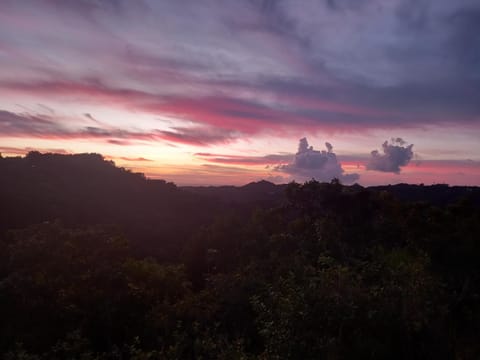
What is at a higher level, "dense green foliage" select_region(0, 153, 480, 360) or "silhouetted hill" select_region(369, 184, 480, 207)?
"silhouetted hill" select_region(369, 184, 480, 207)

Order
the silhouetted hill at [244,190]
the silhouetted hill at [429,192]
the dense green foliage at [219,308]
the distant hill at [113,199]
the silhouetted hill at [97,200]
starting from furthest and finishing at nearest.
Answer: the silhouetted hill at [244,190], the silhouetted hill at [429,192], the silhouetted hill at [97,200], the distant hill at [113,199], the dense green foliage at [219,308]

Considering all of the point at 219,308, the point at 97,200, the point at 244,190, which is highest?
the point at 244,190

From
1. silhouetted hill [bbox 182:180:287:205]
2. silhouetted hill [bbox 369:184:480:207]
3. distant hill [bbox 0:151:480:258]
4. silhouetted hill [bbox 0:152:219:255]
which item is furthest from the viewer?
silhouetted hill [bbox 182:180:287:205]

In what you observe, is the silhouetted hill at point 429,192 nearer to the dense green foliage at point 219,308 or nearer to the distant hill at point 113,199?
the distant hill at point 113,199

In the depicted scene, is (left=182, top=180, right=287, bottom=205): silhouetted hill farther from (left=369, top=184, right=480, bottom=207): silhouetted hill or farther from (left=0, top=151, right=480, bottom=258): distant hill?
(left=369, top=184, right=480, bottom=207): silhouetted hill

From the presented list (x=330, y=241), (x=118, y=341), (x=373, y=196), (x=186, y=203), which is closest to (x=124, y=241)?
(x=118, y=341)

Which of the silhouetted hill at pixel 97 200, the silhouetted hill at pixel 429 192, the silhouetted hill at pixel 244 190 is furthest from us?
the silhouetted hill at pixel 244 190

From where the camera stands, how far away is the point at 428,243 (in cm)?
2878

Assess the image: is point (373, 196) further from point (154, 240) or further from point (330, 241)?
point (154, 240)

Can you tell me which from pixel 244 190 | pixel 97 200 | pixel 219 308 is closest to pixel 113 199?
pixel 97 200

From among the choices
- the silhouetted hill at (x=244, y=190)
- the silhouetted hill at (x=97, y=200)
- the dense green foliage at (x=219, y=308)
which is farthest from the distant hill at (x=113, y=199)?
the dense green foliage at (x=219, y=308)

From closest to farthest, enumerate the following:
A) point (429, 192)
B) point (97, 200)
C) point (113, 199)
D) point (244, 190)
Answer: point (97, 200) < point (113, 199) < point (429, 192) < point (244, 190)

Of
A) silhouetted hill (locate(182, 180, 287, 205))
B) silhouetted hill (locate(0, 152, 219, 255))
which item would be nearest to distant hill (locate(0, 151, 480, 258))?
silhouetted hill (locate(0, 152, 219, 255))

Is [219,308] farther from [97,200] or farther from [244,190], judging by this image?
[244,190]
